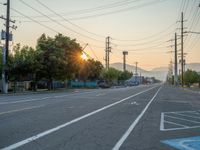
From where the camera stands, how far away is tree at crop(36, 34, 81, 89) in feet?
192

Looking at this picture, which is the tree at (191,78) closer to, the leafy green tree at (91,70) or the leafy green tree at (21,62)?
the leafy green tree at (91,70)

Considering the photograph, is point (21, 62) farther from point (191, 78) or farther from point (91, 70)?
Answer: point (191, 78)

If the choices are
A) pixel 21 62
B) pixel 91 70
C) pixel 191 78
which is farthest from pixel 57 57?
pixel 191 78

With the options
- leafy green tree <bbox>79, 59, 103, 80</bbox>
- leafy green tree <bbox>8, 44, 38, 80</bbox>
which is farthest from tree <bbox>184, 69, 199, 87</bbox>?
leafy green tree <bbox>8, 44, 38, 80</bbox>

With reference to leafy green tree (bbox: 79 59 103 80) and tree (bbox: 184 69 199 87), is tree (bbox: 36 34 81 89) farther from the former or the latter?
tree (bbox: 184 69 199 87)

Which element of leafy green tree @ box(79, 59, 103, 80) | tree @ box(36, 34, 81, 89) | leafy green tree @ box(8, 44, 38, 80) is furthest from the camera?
leafy green tree @ box(79, 59, 103, 80)

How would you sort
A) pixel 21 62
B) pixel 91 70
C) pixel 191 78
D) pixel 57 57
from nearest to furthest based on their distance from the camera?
pixel 21 62, pixel 57 57, pixel 91 70, pixel 191 78

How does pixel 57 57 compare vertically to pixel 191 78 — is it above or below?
above

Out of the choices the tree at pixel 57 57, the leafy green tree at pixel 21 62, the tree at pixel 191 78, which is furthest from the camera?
the tree at pixel 191 78

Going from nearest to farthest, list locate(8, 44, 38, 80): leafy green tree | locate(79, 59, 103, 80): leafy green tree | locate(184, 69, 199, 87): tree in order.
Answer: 1. locate(8, 44, 38, 80): leafy green tree
2. locate(79, 59, 103, 80): leafy green tree
3. locate(184, 69, 199, 87): tree

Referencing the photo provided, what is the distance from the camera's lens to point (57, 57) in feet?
197

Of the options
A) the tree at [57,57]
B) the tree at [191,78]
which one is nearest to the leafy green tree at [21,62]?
the tree at [57,57]

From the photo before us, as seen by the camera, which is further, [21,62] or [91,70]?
[91,70]

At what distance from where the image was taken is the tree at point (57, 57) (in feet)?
192
